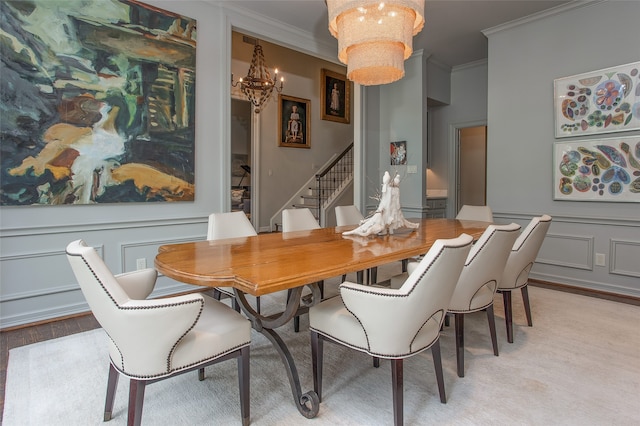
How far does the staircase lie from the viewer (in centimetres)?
696

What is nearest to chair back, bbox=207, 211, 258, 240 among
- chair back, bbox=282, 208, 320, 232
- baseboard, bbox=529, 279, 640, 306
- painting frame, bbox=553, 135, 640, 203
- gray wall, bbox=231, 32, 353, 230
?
chair back, bbox=282, 208, 320, 232

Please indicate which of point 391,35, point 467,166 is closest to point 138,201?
point 391,35

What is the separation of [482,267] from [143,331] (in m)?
1.68

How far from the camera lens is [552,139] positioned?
12.9 ft

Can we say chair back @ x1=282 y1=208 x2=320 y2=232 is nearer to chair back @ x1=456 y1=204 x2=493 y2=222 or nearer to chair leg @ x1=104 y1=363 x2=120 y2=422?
chair leg @ x1=104 y1=363 x2=120 y2=422

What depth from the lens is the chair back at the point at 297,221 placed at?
300cm

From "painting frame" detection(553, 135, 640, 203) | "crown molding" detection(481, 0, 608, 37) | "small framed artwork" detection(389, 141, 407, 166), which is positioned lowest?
"painting frame" detection(553, 135, 640, 203)

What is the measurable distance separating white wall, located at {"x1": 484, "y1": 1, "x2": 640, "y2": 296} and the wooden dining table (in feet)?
7.31

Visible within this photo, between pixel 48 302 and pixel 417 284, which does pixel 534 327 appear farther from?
pixel 48 302

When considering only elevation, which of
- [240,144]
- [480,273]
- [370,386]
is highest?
[240,144]

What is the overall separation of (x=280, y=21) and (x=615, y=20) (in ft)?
11.3

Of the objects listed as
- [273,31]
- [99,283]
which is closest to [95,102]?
[273,31]

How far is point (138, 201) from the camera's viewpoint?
10.5 ft

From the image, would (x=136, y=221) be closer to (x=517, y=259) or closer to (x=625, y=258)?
(x=517, y=259)
